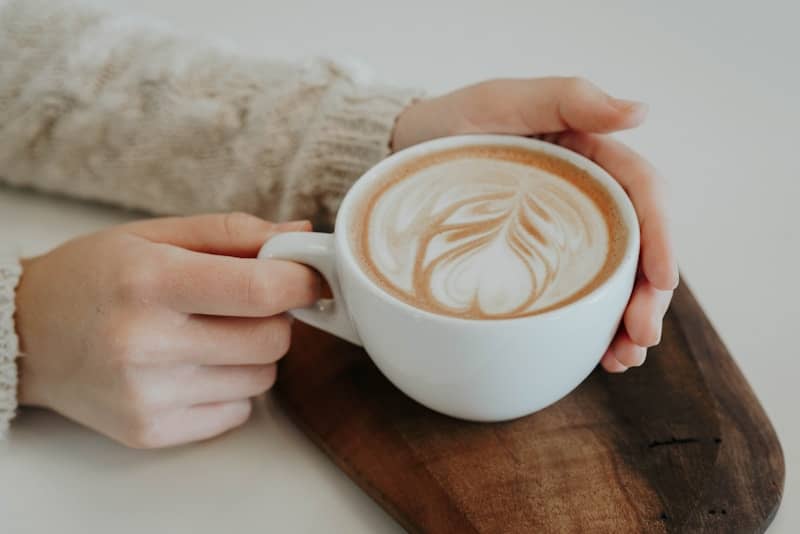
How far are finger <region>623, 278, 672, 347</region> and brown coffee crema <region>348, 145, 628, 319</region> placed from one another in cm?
4

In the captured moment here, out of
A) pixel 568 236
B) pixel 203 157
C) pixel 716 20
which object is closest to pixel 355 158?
pixel 203 157

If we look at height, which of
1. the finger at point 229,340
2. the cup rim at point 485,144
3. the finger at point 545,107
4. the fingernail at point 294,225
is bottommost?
the finger at point 229,340

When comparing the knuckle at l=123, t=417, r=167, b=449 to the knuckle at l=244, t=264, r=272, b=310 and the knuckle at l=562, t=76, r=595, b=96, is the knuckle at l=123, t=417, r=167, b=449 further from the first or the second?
the knuckle at l=562, t=76, r=595, b=96

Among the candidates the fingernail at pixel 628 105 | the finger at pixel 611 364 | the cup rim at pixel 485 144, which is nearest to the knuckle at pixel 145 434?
the cup rim at pixel 485 144

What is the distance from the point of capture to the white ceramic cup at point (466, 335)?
21.5 inches

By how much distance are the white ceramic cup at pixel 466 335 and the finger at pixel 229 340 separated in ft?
0.09

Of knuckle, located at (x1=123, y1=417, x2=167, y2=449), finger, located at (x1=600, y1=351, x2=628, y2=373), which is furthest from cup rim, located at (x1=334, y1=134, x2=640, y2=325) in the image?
knuckle, located at (x1=123, y1=417, x2=167, y2=449)

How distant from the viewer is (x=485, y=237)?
2.10ft

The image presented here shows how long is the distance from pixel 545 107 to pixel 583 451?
312mm

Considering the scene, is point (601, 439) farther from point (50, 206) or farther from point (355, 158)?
point (50, 206)

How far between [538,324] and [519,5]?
2.81ft

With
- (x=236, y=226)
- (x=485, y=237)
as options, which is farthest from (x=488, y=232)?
(x=236, y=226)

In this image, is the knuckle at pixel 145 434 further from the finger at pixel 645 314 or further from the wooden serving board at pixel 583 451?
the finger at pixel 645 314

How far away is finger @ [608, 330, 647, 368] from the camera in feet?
2.07
